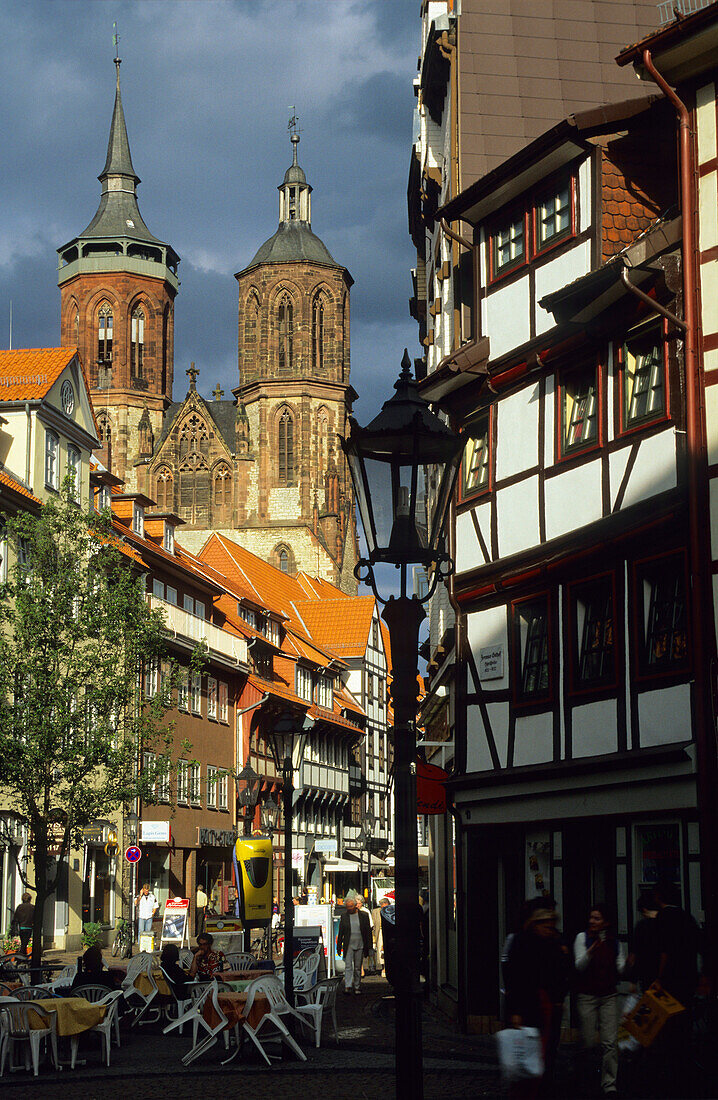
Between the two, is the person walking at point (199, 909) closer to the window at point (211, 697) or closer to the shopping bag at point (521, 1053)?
the window at point (211, 697)

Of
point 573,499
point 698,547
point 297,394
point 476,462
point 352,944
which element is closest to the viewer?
point 698,547

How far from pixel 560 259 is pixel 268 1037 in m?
9.09

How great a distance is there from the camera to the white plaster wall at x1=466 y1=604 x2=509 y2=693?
18406 mm

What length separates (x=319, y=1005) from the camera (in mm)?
16578

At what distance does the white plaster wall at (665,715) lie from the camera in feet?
48.3

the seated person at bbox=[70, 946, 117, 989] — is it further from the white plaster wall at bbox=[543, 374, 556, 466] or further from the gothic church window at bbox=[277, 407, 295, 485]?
the gothic church window at bbox=[277, 407, 295, 485]

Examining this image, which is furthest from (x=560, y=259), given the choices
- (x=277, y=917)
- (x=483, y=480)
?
(x=277, y=917)

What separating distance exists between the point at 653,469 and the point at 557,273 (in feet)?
10.8

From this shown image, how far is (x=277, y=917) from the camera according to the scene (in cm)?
4041

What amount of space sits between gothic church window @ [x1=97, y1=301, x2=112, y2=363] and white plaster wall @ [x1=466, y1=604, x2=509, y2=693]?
92443 mm

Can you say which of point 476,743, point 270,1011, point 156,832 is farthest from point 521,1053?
point 156,832

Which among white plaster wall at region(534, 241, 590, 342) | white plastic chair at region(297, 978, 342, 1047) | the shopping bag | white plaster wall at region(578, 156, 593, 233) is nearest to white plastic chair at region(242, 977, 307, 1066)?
white plastic chair at region(297, 978, 342, 1047)

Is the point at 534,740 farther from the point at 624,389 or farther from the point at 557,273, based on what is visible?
the point at 557,273

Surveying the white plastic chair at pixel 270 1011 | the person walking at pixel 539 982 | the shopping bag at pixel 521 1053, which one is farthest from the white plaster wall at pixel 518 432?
the shopping bag at pixel 521 1053
